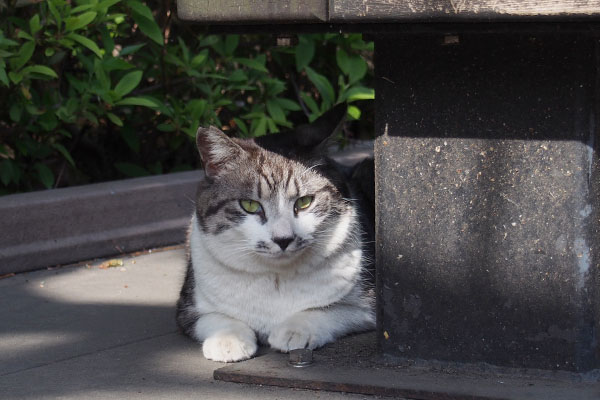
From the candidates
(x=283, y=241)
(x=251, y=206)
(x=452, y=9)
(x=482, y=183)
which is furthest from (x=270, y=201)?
(x=452, y=9)

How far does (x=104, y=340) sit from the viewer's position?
3219 millimetres

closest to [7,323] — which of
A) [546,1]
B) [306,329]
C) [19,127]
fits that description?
[306,329]

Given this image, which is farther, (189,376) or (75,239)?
(75,239)

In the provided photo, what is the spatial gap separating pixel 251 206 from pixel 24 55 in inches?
69.9

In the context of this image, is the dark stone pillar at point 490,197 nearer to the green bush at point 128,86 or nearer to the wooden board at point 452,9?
the wooden board at point 452,9

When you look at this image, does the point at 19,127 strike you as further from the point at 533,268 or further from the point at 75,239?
the point at 533,268

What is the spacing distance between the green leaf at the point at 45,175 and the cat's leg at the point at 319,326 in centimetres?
224

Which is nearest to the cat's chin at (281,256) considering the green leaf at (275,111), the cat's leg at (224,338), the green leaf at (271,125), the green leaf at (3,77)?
the cat's leg at (224,338)

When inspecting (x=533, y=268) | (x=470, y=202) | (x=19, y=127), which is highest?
(x=19, y=127)

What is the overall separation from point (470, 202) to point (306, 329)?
0.77 meters

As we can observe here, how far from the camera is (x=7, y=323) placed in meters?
3.42

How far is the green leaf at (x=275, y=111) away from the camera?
5.20m

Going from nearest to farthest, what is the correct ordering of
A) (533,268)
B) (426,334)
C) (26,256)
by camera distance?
(533,268) < (426,334) < (26,256)

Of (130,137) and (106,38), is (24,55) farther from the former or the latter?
(130,137)
